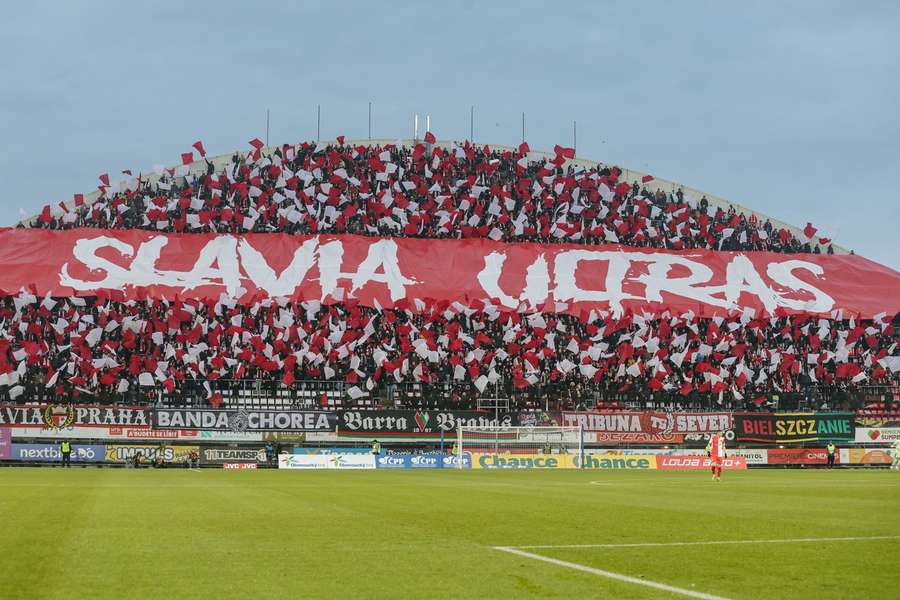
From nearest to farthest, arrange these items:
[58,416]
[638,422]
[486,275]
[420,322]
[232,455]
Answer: [58,416] < [232,455] < [638,422] < [420,322] < [486,275]

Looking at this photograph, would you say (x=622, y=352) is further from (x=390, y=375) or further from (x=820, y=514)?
(x=820, y=514)

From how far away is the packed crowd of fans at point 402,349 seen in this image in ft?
189

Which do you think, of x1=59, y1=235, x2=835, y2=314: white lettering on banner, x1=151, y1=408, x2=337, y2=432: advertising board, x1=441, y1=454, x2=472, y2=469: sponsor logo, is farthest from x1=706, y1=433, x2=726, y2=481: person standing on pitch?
x1=59, y1=235, x2=835, y2=314: white lettering on banner

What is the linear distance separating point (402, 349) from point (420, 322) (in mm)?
2870

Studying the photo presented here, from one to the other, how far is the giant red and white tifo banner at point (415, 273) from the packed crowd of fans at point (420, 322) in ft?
3.61

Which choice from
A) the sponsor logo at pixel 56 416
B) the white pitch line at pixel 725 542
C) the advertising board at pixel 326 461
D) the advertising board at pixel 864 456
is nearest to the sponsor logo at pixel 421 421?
the advertising board at pixel 326 461

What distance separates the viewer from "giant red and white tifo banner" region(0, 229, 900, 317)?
6391 centimetres

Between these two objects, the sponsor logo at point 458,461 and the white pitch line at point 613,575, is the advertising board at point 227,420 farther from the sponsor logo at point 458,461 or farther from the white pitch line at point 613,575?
the white pitch line at point 613,575

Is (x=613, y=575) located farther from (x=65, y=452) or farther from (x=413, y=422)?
(x=413, y=422)

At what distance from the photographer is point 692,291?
68.5m

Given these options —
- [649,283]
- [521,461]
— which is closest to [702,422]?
[521,461]

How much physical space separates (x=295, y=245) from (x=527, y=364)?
16.9 meters

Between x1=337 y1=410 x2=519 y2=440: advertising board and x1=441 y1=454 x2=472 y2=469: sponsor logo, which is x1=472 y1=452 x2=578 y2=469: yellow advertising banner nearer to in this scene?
x1=441 y1=454 x2=472 y2=469: sponsor logo

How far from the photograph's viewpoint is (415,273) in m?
66.5
